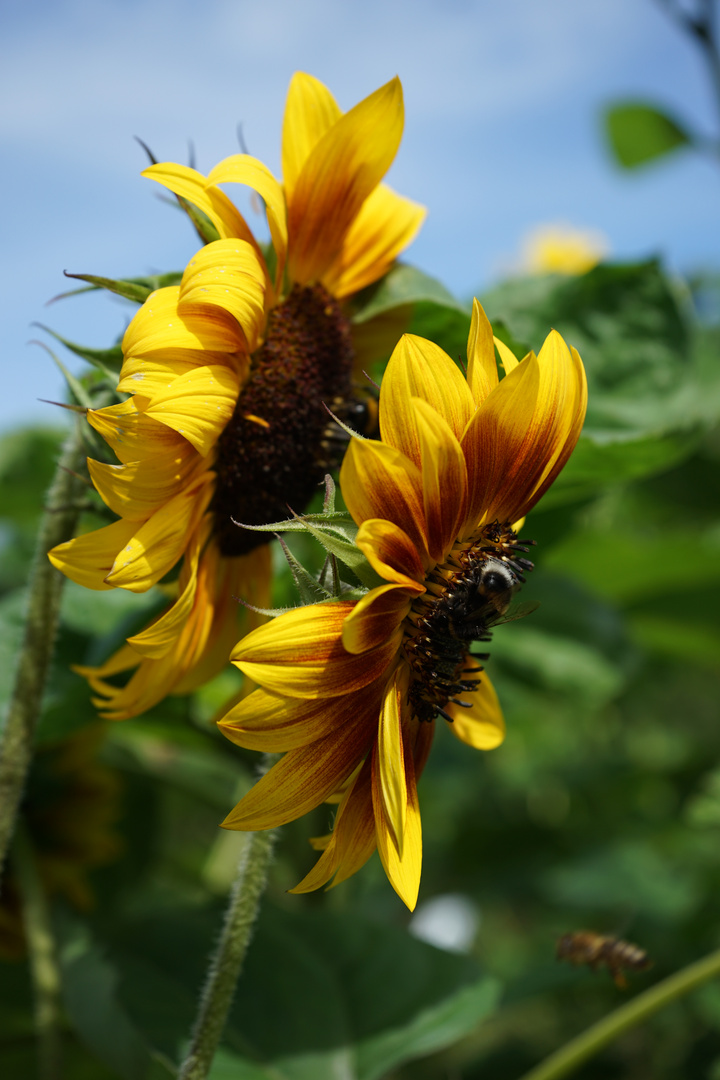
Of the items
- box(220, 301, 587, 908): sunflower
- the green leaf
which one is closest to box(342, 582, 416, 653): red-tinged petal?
box(220, 301, 587, 908): sunflower

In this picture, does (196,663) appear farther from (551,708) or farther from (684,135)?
(551,708)

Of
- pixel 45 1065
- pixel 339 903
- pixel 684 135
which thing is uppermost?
pixel 684 135

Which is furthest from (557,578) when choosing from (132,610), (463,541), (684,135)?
(684,135)

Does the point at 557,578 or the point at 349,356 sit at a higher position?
the point at 349,356

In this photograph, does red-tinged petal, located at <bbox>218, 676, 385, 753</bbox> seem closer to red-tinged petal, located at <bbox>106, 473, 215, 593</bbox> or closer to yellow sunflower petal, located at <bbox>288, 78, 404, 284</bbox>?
red-tinged petal, located at <bbox>106, 473, 215, 593</bbox>

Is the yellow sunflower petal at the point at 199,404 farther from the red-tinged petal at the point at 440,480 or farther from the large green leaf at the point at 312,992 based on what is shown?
the large green leaf at the point at 312,992

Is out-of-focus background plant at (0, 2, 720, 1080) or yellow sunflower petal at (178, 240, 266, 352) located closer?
yellow sunflower petal at (178, 240, 266, 352)

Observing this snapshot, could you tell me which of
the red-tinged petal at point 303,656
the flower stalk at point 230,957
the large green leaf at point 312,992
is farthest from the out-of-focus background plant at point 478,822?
the red-tinged petal at point 303,656
